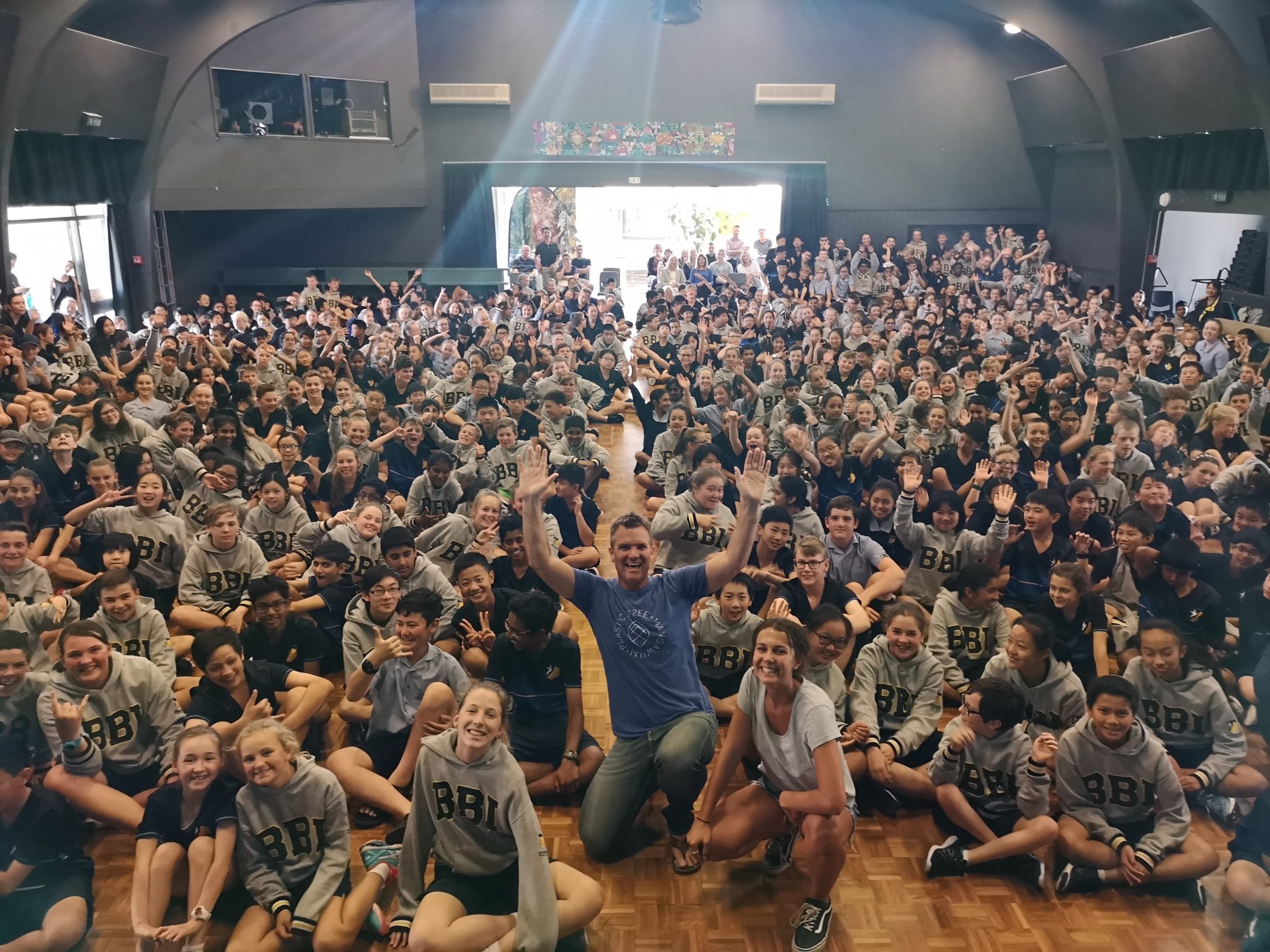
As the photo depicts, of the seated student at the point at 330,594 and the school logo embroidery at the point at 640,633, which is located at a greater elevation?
the school logo embroidery at the point at 640,633

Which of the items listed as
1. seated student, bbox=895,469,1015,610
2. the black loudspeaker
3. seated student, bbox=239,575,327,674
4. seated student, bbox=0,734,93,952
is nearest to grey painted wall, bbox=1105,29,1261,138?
the black loudspeaker

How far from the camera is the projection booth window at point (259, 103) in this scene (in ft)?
55.4

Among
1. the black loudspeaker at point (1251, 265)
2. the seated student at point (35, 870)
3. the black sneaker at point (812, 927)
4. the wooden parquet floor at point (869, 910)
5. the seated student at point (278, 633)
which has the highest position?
the black loudspeaker at point (1251, 265)

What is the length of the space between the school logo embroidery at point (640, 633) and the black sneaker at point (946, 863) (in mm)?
1459

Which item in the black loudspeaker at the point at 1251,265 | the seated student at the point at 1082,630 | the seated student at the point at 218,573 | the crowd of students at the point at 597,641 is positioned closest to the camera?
the crowd of students at the point at 597,641

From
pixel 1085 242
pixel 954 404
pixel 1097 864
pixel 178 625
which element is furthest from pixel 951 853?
pixel 1085 242

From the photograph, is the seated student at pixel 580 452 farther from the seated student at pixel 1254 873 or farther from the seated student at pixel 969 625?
the seated student at pixel 1254 873

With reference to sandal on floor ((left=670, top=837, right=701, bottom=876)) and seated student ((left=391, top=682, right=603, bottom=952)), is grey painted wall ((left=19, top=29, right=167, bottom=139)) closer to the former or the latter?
seated student ((left=391, top=682, right=603, bottom=952))

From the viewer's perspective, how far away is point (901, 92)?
1938cm

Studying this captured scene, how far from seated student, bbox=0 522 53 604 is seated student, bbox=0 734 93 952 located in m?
1.57

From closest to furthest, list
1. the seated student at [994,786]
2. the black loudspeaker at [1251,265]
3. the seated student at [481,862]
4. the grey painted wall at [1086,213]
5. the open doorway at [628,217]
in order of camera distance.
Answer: the seated student at [481,862], the seated student at [994,786], the black loudspeaker at [1251,265], the grey painted wall at [1086,213], the open doorway at [628,217]

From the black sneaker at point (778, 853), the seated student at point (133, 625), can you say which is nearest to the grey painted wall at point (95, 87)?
the seated student at point (133, 625)

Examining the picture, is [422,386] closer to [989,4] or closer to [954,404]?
[954,404]

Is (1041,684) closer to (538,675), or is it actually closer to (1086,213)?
(538,675)
